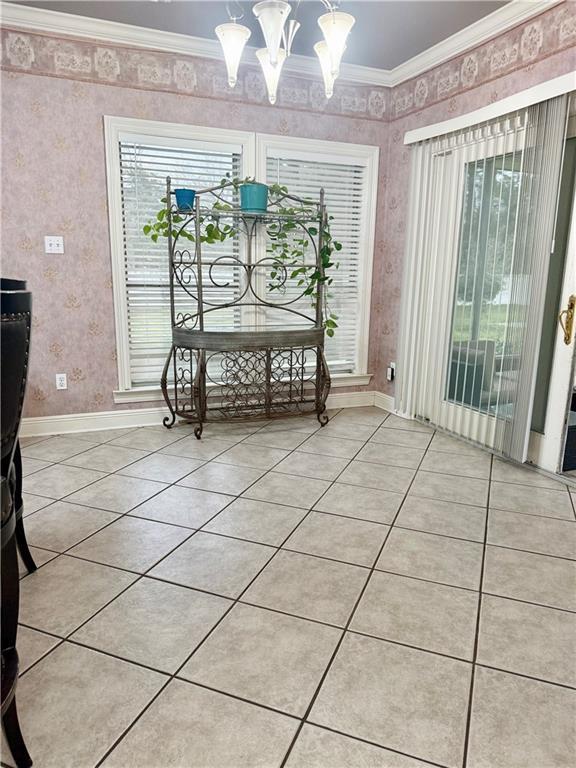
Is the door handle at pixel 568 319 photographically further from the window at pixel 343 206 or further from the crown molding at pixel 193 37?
the window at pixel 343 206

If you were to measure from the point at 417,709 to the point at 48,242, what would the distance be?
3.31 meters

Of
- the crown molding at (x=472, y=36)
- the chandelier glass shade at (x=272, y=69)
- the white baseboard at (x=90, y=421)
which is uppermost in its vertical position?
the crown molding at (x=472, y=36)

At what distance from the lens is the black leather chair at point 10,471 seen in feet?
3.17

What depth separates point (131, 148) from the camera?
341 centimetres

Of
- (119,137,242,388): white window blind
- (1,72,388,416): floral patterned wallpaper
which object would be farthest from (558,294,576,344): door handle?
(1,72,388,416): floral patterned wallpaper

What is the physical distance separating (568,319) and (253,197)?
2140 mm

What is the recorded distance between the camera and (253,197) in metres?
3.46

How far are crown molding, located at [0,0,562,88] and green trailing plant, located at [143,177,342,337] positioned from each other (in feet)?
2.80

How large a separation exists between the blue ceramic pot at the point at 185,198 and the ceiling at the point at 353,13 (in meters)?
0.99

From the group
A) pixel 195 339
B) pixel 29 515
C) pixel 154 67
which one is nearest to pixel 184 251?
pixel 195 339

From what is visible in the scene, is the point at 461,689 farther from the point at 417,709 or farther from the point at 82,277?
the point at 82,277

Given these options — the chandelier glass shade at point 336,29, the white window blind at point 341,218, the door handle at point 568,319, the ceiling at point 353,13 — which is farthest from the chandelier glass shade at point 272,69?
the door handle at point 568,319

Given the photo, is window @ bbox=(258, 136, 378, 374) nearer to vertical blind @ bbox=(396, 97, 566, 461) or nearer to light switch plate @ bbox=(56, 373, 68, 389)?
vertical blind @ bbox=(396, 97, 566, 461)

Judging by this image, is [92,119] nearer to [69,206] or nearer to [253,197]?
[69,206]
